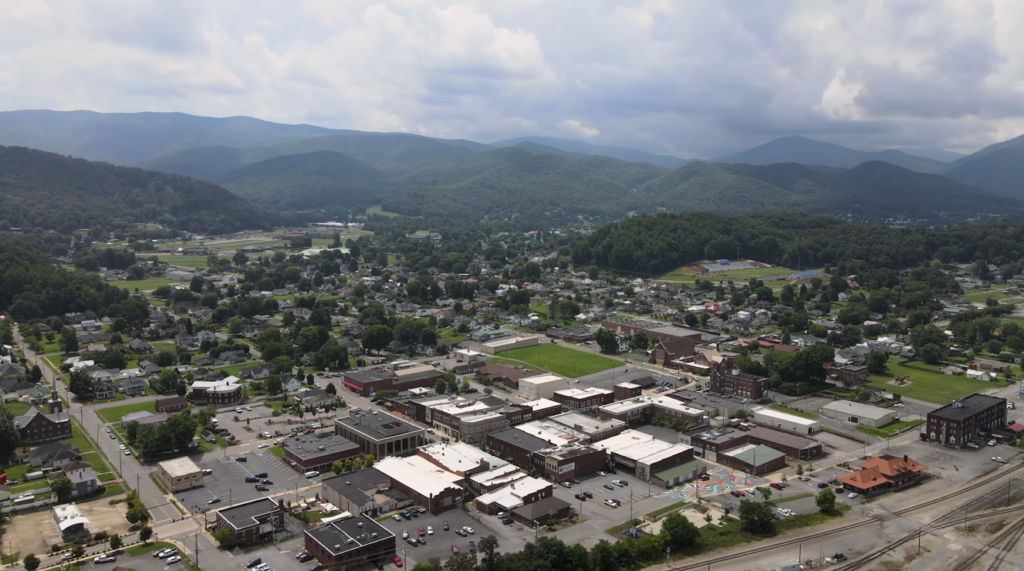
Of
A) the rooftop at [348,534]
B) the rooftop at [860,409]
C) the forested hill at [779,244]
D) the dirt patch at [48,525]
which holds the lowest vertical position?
the dirt patch at [48,525]

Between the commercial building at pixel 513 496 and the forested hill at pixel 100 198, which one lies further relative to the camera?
the forested hill at pixel 100 198

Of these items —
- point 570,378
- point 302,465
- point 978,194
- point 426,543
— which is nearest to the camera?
point 426,543

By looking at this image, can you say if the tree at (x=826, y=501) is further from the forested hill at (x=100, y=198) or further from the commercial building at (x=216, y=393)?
the forested hill at (x=100, y=198)

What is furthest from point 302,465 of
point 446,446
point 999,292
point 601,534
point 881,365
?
point 999,292

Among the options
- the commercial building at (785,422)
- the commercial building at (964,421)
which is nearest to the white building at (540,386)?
the commercial building at (785,422)

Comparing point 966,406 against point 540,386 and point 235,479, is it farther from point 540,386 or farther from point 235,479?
point 235,479

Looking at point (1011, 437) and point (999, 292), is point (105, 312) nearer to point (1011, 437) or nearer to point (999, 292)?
point (1011, 437)
